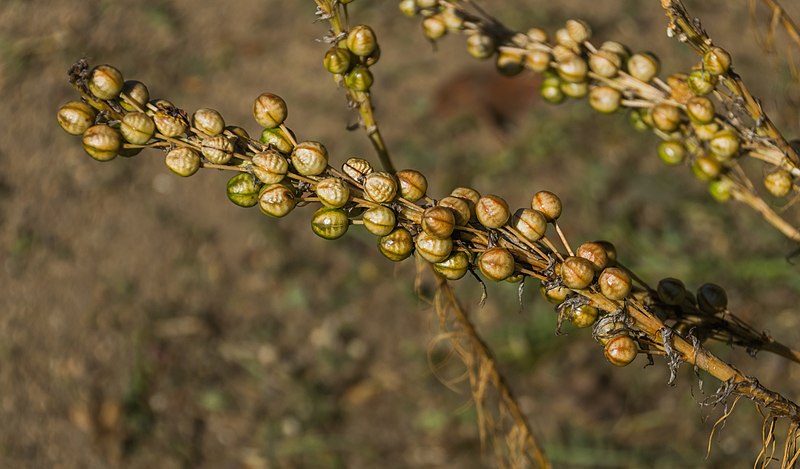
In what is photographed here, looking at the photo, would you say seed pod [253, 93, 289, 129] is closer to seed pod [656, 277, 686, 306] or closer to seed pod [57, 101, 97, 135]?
seed pod [57, 101, 97, 135]

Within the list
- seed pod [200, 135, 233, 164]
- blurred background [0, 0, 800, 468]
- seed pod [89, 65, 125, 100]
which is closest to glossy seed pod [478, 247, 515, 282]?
seed pod [200, 135, 233, 164]

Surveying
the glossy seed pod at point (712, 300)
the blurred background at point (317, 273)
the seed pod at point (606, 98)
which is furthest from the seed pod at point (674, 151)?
the blurred background at point (317, 273)

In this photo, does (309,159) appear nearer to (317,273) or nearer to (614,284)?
(614,284)

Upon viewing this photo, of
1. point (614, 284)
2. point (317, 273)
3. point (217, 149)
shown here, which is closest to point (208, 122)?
point (217, 149)

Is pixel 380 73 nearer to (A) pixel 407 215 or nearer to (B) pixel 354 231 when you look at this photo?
(B) pixel 354 231

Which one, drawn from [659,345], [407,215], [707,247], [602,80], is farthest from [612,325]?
[707,247]

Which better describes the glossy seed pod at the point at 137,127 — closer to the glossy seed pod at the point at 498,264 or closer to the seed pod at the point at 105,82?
the seed pod at the point at 105,82
